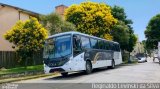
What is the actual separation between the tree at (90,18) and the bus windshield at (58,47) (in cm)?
2092

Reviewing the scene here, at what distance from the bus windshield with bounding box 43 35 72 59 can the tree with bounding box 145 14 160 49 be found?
2113 inches

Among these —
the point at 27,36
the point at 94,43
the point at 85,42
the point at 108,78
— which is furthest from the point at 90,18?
the point at 108,78

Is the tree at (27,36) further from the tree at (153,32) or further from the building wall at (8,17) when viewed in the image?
the tree at (153,32)

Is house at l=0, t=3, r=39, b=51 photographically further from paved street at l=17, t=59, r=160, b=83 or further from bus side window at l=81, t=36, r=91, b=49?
paved street at l=17, t=59, r=160, b=83

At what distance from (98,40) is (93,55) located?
2.57 metres

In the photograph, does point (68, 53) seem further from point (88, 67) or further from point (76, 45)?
point (88, 67)

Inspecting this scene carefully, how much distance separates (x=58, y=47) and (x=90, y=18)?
72.9 feet

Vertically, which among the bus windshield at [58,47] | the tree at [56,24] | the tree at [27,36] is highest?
the tree at [56,24]

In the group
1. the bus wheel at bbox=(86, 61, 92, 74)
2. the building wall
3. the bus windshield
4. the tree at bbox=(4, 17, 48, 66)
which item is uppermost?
the building wall

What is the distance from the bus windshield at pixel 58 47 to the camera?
2145 centimetres

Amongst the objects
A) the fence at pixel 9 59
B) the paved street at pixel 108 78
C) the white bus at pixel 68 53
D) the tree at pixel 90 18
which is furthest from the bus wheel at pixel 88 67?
the tree at pixel 90 18

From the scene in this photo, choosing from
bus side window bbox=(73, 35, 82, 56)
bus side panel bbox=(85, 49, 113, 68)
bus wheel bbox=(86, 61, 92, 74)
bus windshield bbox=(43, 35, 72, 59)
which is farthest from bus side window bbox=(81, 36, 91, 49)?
bus windshield bbox=(43, 35, 72, 59)

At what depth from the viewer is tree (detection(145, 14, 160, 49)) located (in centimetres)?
7362

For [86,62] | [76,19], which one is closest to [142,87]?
[86,62]
